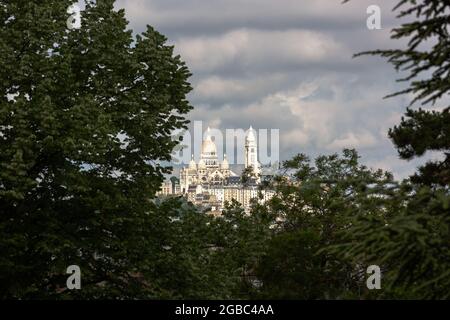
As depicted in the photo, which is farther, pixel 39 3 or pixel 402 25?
pixel 39 3

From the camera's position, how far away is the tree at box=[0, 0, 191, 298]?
2789 cm

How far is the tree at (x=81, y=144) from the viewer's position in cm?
2789

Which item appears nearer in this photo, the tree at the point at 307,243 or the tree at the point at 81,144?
the tree at the point at 81,144

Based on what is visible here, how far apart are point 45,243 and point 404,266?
48.3 feet

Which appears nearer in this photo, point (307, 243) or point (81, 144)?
point (81, 144)

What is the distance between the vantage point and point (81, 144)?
28.0 meters

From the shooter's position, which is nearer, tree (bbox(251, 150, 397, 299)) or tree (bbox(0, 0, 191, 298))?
tree (bbox(0, 0, 191, 298))

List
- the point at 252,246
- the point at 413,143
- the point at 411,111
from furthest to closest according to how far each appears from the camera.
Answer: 1. the point at 252,246
2. the point at 411,111
3. the point at 413,143

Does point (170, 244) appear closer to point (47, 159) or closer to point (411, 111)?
point (47, 159)

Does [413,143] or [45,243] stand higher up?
[413,143]

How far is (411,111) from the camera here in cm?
2653
